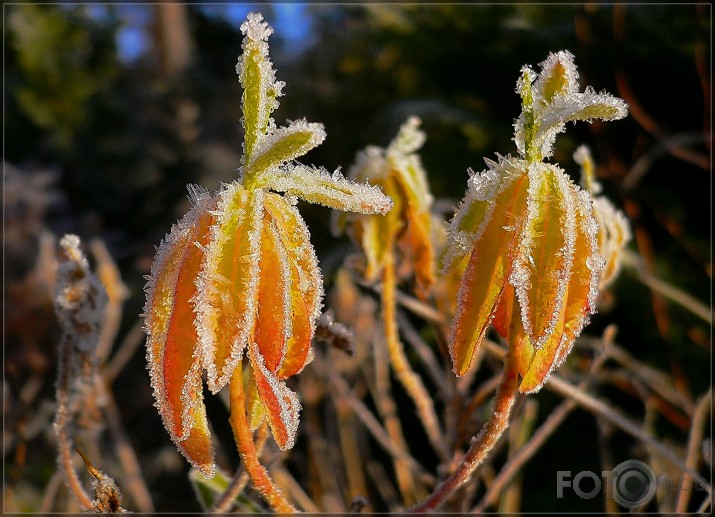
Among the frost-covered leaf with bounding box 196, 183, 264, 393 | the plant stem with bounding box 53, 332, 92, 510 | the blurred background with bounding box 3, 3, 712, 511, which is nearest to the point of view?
the frost-covered leaf with bounding box 196, 183, 264, 393

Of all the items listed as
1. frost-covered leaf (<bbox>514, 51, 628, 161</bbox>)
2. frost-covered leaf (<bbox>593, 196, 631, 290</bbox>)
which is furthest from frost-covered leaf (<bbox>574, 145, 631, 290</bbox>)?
frost-covered leaf (<bbox>514, 51, 628, 161</bbox>)

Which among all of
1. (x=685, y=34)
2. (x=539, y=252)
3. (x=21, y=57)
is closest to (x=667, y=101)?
(x=685, y=34)

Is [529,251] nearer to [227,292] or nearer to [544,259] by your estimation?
[544,259]

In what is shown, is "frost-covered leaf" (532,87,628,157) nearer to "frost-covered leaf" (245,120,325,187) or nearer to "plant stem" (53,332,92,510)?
"frost-covered leaf" (245,120,325,187)

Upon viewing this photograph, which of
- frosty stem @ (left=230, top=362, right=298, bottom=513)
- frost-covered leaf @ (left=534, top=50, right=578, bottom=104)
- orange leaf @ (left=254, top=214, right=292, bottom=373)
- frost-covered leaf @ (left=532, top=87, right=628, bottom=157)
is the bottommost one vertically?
frosty stem @ (left=230, top=362, right=298, bottom=513)

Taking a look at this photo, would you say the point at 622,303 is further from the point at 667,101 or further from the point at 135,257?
the point at 135,257
